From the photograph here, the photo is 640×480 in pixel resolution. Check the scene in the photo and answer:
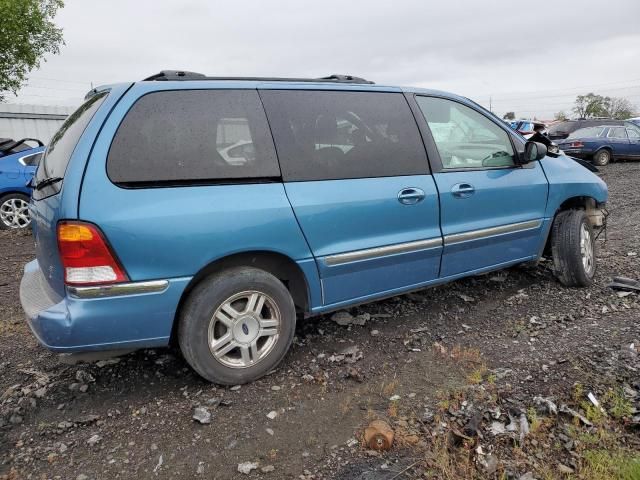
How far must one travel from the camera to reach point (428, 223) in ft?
11.5

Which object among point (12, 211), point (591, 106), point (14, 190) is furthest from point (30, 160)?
point (591, 106)

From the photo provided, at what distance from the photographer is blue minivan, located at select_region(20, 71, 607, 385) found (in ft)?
8.28

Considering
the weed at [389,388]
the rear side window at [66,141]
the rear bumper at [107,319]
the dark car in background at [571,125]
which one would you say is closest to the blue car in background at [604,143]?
the dark car in background at [571,125]

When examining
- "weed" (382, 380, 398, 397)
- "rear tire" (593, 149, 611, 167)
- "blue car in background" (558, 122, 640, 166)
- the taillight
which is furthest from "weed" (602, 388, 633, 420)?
"rear tire" (593, 149, 611, 167)

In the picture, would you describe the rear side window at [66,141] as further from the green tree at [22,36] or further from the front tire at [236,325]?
the green tree at [22,36]

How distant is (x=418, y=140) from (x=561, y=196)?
166 centimetres

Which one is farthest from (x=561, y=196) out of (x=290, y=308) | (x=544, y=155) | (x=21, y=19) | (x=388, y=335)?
(x=21, y=19)

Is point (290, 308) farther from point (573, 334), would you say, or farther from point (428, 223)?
point (573, 334)

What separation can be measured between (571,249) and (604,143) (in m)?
13.8

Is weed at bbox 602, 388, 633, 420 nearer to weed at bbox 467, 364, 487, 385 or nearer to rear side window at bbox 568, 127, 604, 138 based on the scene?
weed at bbox 467, 364, 487, 385

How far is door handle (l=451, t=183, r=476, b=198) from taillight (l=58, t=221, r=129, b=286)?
7.72ft

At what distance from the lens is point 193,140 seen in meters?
2.78

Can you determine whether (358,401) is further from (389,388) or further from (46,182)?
(46,182)

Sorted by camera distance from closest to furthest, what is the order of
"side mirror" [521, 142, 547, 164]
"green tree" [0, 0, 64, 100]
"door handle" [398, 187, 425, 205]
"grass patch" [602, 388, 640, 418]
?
"grass patch" [602, 388, 640, 418], "door handle" [398, 187, 425, 205], "side mirror" [521, 142, 547, 164], "green tree" [0, 0, 64, 100]
